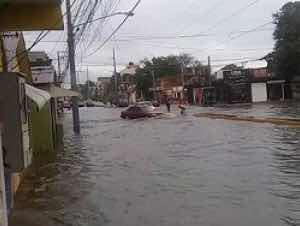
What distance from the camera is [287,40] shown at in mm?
62750

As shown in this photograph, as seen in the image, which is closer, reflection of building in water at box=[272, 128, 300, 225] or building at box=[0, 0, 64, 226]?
building at box=[0, 0, 64, 226]

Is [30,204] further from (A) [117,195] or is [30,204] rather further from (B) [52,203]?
(A) [117,195]

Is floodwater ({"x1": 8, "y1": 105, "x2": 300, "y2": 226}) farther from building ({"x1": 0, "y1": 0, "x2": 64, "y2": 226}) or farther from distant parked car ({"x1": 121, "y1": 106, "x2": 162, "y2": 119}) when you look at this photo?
distant parked car ({"x1": 121, "y1": 106, "x2": 162, "y2": 119})

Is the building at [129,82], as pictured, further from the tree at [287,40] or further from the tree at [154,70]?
the tree at [287,40]

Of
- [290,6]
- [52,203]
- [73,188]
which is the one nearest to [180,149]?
[73,188]

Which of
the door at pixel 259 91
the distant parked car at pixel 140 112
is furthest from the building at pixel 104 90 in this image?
the distant parked car at pixel 140 112

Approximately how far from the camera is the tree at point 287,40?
61.7 m

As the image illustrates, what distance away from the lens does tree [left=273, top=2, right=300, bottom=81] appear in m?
61.7

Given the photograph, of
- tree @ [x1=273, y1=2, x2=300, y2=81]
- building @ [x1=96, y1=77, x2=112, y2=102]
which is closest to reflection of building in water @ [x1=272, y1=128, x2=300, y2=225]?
tree @ [x1=273, y1=2, x2=300, y2=81]

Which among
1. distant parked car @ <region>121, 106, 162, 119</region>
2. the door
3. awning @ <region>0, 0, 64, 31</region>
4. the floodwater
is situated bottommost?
the floodwater

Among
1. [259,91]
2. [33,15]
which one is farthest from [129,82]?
[33,15]

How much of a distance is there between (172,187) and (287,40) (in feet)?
177

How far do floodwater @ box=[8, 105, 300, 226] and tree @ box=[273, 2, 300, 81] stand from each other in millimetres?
42895

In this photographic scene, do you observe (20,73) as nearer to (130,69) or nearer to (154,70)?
(154,70)
